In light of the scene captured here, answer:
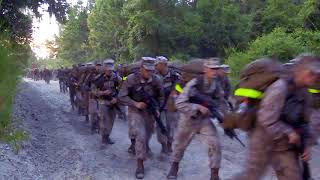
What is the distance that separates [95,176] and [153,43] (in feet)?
79.8

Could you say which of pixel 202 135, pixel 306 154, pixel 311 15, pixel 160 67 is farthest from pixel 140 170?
pixel 311 15

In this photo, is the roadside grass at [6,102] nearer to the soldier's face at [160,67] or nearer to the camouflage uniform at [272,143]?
the soldier's face at [160,67]

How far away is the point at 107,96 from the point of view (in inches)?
398

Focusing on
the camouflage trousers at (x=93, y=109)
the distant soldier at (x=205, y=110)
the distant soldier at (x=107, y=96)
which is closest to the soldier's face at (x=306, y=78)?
the distant soldier at (x=205, y=110)

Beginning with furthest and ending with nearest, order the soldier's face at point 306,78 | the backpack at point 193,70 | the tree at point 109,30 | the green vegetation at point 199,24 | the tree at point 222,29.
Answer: the tree at point 109,30 → the tree at point 222,29 → the green vegetation at point 199,24 → the backpack at point 193,70 → the soldier's face at point 306,78

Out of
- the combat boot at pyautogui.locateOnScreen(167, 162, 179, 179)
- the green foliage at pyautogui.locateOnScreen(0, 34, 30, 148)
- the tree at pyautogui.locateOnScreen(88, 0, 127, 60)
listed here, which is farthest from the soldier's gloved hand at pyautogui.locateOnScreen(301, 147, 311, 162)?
the tree at pyautogui.locateOnScreen(88, 0, 127, 60)

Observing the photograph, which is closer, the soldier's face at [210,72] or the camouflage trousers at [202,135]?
the soldier's face at [210,72]

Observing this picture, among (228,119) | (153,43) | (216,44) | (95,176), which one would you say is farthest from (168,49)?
(228,119)

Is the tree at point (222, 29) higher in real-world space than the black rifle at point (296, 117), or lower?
higher

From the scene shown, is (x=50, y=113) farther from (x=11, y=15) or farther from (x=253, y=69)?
(x=253, y=69)

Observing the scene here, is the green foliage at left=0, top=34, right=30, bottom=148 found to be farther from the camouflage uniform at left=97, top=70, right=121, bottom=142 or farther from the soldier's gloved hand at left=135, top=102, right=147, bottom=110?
the soldier's gloved hand at left=135, top=102, right=147, bottom=110

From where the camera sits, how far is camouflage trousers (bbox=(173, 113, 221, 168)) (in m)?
6.62

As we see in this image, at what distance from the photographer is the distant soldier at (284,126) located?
173 inches

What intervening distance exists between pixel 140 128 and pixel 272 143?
339 centimetres
